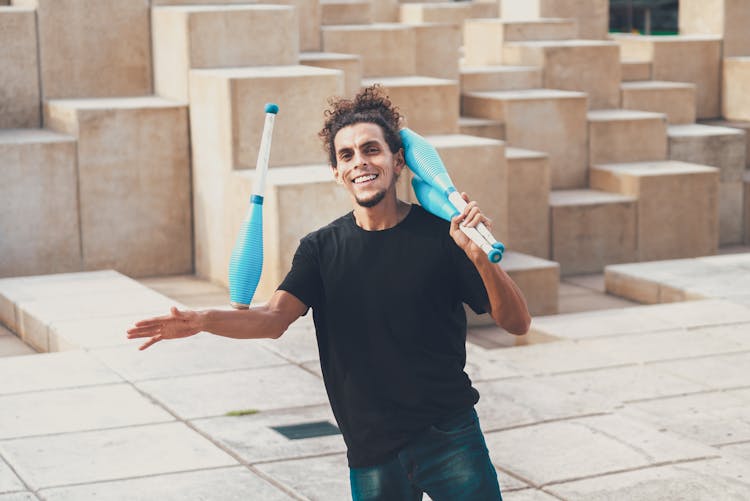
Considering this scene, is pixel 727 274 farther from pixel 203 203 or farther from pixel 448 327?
pixel 448 327

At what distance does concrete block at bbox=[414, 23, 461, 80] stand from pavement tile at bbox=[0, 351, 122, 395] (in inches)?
263

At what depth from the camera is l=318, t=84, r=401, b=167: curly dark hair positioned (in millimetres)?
3500

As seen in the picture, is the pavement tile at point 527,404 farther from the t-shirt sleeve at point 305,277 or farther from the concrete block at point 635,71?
the concrete block at point 635,71

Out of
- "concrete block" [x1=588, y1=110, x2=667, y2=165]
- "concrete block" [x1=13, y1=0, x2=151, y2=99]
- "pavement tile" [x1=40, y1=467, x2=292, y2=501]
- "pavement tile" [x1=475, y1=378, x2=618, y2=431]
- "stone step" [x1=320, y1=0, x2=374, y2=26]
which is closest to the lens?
"pavement tile" [x1=40, y1=467, x2=292, y2=501]

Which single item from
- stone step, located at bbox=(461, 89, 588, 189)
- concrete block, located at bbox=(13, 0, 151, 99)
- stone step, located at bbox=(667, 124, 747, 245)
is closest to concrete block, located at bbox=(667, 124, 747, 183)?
stone step, located at bbox=(667, 124, 747, 245)

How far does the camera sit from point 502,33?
47.2 feet

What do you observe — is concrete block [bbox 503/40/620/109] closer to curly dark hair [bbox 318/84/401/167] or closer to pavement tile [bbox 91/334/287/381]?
pavement tile [bbox 91/334/287/381]

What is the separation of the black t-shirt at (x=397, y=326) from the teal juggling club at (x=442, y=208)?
7 cm

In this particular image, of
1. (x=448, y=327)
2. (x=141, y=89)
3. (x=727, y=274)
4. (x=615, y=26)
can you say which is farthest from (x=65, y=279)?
(x=615, y=26)

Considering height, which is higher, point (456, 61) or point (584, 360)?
point (456, 61)

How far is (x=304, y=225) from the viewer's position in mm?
9305

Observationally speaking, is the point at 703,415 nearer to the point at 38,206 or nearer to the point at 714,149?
the point at 38,206

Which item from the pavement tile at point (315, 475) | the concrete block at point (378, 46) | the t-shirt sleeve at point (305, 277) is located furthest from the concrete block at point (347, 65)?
the t-shirt sleeve at point (305, 277)

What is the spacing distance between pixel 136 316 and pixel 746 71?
9.07 meters
